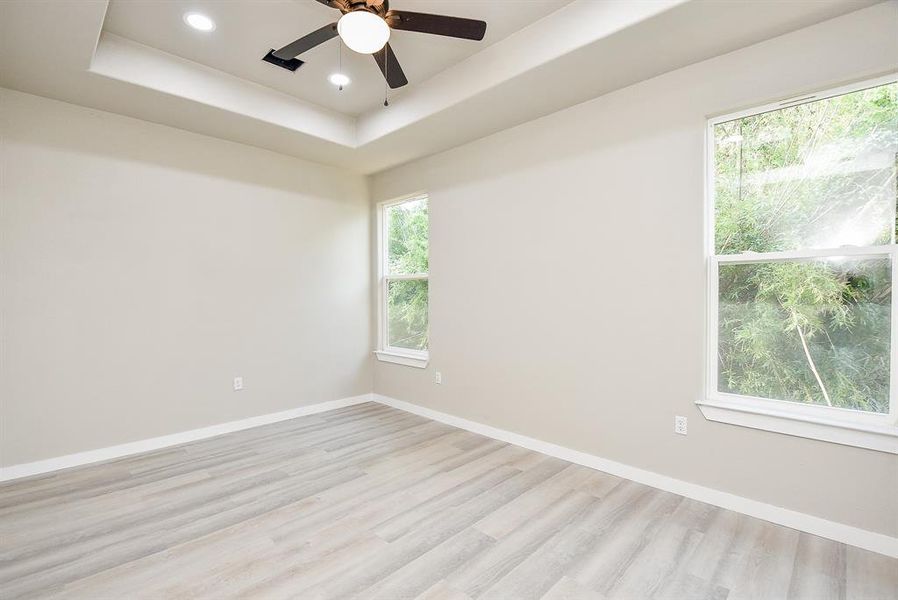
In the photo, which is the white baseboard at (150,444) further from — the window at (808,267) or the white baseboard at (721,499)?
the window at (808,267)

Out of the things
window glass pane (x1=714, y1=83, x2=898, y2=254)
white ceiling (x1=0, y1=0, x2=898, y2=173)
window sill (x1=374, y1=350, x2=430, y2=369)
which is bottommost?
window sill (x1=374, y1=350, x2=430, y2=369)

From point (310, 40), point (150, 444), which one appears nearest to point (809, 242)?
point (310, 40)

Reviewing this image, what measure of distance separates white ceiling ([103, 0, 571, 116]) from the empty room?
0.03 m

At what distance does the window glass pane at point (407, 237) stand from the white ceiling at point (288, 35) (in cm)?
147

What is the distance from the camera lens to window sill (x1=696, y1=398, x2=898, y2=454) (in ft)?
6.73

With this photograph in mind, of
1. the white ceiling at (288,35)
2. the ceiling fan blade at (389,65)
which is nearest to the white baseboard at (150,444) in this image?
the white ceiling at (288,35)

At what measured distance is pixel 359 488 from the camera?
279 centimetres

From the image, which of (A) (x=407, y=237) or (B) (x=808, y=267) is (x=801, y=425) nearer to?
(B) (x=808, y=267)

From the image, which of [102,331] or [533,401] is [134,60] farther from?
[533,401]

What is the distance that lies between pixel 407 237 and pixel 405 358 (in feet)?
4.61

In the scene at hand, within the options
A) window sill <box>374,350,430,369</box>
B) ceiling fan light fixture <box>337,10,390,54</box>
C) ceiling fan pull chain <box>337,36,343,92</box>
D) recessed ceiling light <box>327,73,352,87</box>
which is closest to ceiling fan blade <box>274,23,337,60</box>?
ceiling fan light fixture <box>337,10,390,54</box>

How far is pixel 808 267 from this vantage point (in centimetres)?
232

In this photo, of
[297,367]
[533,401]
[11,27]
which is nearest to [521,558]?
[533,401]

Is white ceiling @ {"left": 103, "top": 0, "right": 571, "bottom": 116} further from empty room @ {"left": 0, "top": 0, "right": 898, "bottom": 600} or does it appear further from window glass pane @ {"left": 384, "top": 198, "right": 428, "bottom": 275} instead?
window glass pane @ {"left": 384, "top": 198, "right": 428, "bottom": 275}
